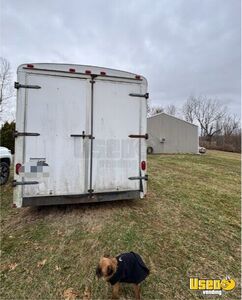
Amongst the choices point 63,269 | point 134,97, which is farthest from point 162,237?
point 134,97

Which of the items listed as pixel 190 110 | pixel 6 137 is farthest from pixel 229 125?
pixel 6 137

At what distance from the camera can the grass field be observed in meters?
2.64

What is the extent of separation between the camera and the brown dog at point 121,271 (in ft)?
7.17

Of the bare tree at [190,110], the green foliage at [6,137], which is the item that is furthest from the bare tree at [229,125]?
the green foliage at [6,137]

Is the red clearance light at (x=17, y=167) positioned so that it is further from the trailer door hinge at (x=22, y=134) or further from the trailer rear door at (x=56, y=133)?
the trailer door hinge at (x=22, y=134)

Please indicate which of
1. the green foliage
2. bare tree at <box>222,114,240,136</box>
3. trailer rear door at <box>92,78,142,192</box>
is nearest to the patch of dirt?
trailer rear door at <box>92,78,142,192</box>

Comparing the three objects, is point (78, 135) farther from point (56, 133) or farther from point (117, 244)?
point (117, 244)

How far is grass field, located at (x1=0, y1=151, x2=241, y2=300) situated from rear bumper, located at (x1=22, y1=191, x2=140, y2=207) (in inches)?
14.2

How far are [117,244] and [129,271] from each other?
1.05 metres

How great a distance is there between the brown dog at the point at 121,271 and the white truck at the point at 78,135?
5.75 ft

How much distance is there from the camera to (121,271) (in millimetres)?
2256

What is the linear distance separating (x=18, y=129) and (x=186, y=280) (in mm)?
3258

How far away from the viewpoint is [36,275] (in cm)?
280

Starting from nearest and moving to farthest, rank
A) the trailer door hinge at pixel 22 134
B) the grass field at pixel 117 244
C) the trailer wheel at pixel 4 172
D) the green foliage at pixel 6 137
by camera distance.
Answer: the grass field at pixel 117 244 < the trailer door hinge at pixel 22 134 < the trailer wheel at pixel 4 172 < the green foliage at pixel 6 137
